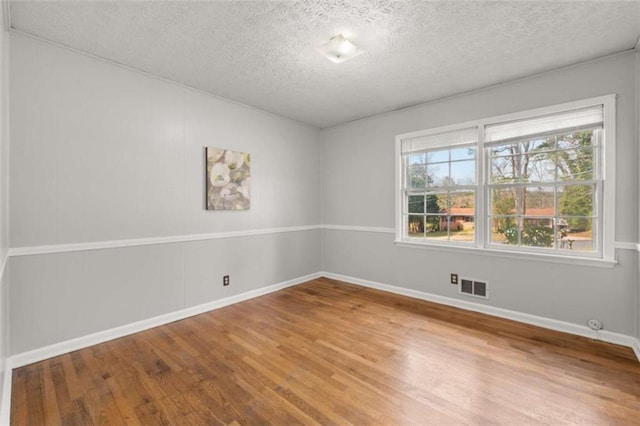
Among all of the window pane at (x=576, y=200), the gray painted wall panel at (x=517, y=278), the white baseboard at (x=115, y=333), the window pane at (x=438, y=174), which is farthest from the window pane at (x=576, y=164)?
the white baseboard at (x=115, y=333)

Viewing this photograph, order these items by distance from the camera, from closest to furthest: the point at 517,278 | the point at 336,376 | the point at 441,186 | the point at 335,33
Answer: the point at 336,376, the point at 335,33, the point at 517,278, the point at 441,186

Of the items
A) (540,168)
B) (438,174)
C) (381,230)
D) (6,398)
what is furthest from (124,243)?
(540,168)

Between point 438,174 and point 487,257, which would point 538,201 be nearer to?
point 487,257

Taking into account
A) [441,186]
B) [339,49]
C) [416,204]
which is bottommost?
[416,204]

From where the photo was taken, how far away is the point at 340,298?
3875 millimetres

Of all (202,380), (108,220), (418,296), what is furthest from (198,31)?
(418,296)

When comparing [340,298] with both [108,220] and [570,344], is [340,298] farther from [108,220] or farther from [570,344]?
[108,220]

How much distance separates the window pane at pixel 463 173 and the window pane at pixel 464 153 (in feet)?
0.17

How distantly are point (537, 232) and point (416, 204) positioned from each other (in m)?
1.41

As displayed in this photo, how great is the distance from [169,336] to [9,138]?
2096mm

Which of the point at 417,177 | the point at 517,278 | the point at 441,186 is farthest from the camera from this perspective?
the point at 417,177

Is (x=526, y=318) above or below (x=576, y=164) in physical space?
below

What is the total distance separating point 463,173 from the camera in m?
3.58

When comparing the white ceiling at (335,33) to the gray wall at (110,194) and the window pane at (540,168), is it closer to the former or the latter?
the gray wall at (110,194)
